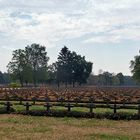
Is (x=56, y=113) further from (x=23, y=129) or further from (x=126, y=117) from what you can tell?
(x=23, y=129)

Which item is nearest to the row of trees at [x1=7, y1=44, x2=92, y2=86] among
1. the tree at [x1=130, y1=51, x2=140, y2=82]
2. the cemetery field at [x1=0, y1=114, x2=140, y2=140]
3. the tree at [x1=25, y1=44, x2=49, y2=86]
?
the tree at [x1=25, y1=44, x2=49, y2=86]

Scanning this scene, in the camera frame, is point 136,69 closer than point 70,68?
Yes

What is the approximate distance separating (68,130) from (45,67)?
449 ft

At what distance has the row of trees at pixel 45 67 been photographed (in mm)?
141625

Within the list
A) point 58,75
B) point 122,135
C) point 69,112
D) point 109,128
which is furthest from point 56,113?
point 58,75

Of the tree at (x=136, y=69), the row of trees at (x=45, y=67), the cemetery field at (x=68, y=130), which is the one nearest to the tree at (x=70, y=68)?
the row of trees at (x=45, y=67)

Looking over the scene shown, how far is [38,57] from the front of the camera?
161 meters

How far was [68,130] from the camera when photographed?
69.9 ft

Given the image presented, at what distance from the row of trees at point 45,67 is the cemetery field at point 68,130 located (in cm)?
11581

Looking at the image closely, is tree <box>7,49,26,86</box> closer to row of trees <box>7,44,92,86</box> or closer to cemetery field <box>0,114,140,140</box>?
row of trees <box>7,44,92,86</box>

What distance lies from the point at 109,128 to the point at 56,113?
25.2ft

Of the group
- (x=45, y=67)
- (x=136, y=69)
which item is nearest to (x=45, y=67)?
(x=45, y=67)

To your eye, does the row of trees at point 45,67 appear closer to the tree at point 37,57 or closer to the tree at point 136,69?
the tree at point 37,57

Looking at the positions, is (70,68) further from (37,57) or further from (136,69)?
(136,69)
